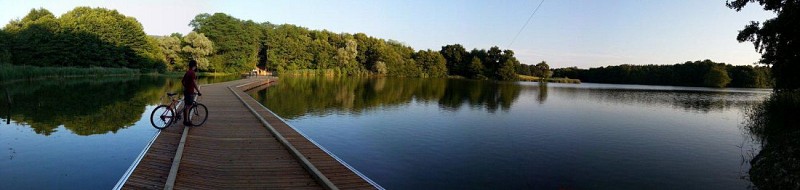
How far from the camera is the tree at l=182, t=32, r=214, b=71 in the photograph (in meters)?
66.5

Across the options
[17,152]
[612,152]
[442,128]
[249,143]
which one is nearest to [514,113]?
[442,128]

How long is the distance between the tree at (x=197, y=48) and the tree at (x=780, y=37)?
67443 millimetres

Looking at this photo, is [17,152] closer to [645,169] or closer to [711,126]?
[645,169]

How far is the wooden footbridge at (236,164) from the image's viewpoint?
22.0 ft

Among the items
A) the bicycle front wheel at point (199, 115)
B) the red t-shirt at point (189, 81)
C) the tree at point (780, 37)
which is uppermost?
the tree at point (780, 37)

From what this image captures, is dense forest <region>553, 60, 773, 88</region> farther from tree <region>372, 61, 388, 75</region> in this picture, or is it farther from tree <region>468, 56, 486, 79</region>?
tree <region>372, 61, 388, 75</region>

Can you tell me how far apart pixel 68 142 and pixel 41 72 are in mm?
33995

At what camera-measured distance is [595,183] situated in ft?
31.3

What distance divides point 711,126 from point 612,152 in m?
11.6

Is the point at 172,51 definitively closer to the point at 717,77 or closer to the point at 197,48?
the point at 197,48

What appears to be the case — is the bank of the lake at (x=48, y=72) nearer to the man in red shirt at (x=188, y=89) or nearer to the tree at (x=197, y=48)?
the tree at (x=197, y=48)

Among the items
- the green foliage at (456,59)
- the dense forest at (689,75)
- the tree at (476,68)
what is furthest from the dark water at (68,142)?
the green foliage at (456,59)

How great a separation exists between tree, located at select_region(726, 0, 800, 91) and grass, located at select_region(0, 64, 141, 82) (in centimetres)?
4586

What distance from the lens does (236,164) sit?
802cm
